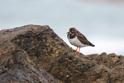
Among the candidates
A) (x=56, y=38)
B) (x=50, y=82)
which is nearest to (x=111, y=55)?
(x=56, y=38)

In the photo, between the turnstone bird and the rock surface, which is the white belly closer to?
the turnstone bird

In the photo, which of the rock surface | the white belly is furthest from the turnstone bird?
the rock surface

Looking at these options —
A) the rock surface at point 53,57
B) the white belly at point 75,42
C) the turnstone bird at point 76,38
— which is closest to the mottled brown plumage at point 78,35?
the turnstone bird at point 76,38

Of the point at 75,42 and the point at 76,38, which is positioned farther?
the point at 75,42

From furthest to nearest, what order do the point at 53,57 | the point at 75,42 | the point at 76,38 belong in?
the point at 75,42 → the point at 76,38 → the point at 53,57

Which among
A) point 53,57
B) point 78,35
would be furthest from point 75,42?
point 53,57

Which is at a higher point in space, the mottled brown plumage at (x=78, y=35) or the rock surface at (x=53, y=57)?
the mottled brown plumage at (x=78, y=35)

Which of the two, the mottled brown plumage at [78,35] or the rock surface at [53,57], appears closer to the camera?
the rock surface at [53,57]

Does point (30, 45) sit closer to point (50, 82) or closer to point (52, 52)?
point (52, 52)

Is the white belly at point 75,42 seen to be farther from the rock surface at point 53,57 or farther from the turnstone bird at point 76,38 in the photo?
the rock surface at point 53,57

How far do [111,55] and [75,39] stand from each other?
5.94 metres

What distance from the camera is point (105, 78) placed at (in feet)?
79.8

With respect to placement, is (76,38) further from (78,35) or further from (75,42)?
(75,42)

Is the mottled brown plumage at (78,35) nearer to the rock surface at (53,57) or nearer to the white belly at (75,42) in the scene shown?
the white belly at (75,42)
